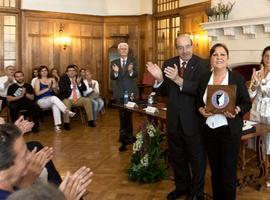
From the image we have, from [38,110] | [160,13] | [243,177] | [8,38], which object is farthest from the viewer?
[160,13]

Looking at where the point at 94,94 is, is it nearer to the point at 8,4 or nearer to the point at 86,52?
the point at 86,52

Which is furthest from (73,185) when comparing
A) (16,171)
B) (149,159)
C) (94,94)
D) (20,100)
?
(94,94)

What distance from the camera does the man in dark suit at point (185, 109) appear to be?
10.8 ft

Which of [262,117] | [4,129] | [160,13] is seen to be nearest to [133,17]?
[160,13]

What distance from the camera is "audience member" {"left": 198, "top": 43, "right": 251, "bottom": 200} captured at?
295 centimetres

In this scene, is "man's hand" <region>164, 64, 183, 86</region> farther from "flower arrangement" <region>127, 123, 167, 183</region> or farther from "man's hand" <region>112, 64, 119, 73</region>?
"man's hand" <region>112, 64, 119, 73</region>

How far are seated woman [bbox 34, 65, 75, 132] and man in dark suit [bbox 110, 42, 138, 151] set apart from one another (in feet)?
6.31

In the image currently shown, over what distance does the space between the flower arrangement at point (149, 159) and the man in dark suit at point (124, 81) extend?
132cm

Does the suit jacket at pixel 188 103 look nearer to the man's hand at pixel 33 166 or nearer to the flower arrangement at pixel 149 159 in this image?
the flower arrangement at pixel 149 159

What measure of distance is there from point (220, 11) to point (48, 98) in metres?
3.72

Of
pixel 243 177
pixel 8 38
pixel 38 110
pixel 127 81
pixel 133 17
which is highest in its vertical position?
pixel 133 17

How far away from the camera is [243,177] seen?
160 inches

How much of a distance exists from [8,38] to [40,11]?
106 centimetres

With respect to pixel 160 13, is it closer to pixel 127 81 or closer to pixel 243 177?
pixel 127 81
